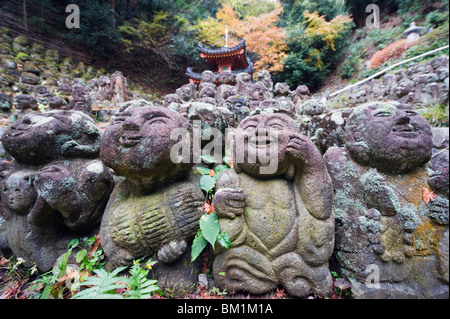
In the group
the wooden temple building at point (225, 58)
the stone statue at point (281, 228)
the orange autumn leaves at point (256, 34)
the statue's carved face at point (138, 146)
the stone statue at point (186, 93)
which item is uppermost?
the orange autumn leaves at point (256, 34)

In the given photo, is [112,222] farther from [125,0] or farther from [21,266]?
[125,0]

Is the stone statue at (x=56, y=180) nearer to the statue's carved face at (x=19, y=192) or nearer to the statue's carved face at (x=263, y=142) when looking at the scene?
the statue's carved face at (x=19, y=192)

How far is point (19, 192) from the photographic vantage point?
2410 mm

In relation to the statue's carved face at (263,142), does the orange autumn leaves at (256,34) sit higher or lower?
higher

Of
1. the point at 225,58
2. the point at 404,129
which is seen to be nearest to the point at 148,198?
the point at 404,129

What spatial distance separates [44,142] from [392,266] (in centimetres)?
425

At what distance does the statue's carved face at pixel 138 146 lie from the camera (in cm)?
207

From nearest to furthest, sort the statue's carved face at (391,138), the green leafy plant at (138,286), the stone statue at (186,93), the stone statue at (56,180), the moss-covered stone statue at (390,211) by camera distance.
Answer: the green leafy plant at (138,286) → the moss-covered stone statue at (390,211) → the statue's carved face at (391,138) → the stone statue at (56,180) → the stone statue at (186,93)

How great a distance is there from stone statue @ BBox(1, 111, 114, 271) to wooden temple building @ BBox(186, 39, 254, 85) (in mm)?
13224

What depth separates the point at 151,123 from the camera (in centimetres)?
223

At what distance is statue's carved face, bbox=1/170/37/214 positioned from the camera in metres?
2.42

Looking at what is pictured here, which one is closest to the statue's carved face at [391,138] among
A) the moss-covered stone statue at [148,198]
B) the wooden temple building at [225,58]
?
the moss-covered stone statue at [148,198]

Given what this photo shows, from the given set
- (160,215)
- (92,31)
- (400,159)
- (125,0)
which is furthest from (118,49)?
(400,159)

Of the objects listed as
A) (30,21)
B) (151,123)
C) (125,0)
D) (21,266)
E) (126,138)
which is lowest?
(21,266)
